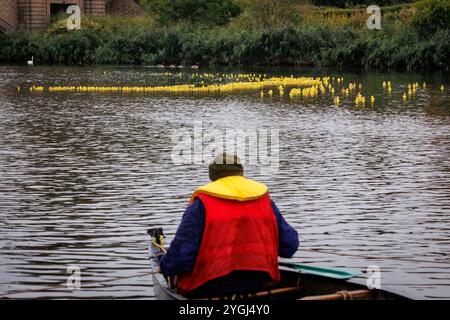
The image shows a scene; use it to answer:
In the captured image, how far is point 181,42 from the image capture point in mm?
74562

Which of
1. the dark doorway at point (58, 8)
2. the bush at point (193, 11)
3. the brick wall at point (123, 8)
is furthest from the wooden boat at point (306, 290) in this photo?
the brick wall at point (123, 8)

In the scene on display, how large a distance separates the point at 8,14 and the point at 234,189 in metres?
80.8

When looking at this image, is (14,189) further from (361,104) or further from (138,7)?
(138,7)

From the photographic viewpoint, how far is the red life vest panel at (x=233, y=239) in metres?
9.72

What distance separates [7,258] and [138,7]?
8464 centimetres

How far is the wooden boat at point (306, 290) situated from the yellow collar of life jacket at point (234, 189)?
1.02m

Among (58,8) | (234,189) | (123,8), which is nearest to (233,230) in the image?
(234,189)

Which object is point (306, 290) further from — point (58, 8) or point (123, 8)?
point (123, 8)

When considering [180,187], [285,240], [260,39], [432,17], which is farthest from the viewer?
[260,39]

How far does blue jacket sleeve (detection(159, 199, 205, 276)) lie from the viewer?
9.76 m

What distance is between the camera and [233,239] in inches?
386

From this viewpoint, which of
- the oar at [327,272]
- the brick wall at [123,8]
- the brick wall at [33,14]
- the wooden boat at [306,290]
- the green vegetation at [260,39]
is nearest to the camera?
the wooden boat at [306,290]

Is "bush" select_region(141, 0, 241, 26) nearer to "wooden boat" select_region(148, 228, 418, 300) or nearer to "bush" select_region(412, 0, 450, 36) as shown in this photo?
"bush" select_region(412, 0, 450, 36)

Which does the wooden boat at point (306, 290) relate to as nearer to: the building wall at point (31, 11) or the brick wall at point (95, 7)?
the building wall at point (31, 11)
